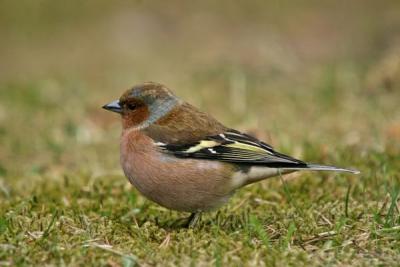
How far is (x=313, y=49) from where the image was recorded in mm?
13633

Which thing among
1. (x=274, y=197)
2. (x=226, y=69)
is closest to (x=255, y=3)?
(x=226, y=69)

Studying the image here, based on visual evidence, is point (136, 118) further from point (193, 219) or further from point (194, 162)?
point (193, 219)

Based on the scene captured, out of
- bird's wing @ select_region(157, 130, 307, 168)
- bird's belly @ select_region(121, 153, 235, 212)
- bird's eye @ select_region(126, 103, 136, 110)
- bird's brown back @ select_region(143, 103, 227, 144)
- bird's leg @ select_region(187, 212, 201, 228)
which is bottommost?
bird's leg @ select_region(187, 212, 201, 228)

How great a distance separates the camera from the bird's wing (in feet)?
16.4

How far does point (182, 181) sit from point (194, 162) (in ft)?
0.56

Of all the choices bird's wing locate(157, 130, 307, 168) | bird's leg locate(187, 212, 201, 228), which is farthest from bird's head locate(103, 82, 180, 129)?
bird's leg locate(187, 212, 201, 228)

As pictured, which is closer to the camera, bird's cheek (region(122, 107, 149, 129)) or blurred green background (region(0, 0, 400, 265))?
bird's cheek (region(122, 107, 149, 129))

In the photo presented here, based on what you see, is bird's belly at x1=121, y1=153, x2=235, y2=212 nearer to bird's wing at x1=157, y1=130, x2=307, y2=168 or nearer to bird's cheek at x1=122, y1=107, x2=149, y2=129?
bird's wing at x1=157, y1=130, x2=307, y2=168

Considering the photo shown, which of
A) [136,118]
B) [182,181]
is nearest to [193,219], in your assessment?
[182,181]

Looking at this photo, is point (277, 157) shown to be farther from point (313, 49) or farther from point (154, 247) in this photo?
point (313, 49)

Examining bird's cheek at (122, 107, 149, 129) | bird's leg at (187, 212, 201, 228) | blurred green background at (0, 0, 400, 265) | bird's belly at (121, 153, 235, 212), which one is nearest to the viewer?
bird's belly at (121, 153, 235, 212)

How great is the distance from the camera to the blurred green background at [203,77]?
22.8 ft

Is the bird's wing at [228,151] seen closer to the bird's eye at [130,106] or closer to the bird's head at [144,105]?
the bird's head at [144,105]

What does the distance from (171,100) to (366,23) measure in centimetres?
990
